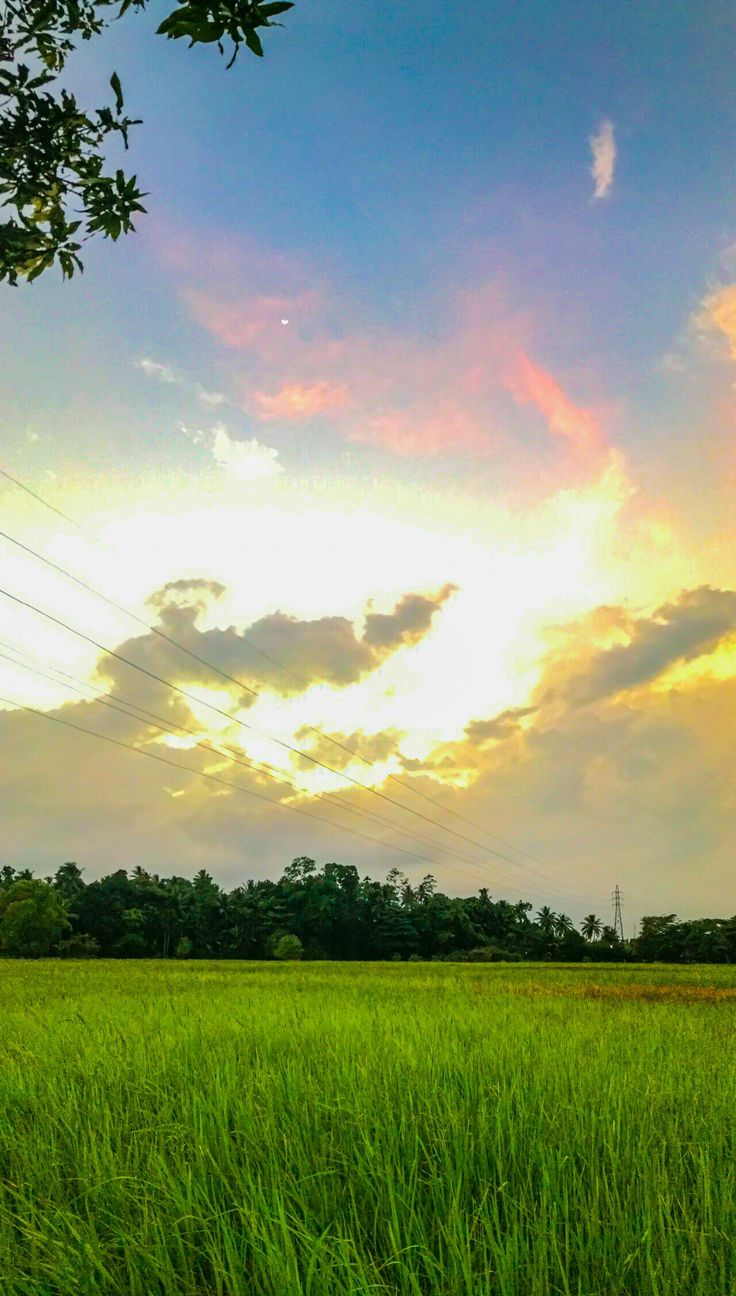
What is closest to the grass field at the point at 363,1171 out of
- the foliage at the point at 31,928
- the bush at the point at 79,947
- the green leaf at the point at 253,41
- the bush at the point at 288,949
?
the green leaf at the point at 253,41

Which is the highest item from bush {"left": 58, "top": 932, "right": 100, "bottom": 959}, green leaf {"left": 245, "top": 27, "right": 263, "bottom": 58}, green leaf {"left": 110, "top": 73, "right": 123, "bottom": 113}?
green leaf {"left": 110, "top": 73, "right": 123, "bottom": 113}

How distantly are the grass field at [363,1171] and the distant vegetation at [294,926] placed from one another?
71657mm

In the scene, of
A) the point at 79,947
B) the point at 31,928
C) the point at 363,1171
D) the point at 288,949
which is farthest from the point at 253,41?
the point at 79,947

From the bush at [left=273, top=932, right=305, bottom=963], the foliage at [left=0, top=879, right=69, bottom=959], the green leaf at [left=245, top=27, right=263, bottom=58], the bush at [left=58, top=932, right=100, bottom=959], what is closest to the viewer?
the green leaf at [left=245, top=27, right=263, bottom=58]

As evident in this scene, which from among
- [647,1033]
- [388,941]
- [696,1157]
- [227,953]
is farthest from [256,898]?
[696,1157]

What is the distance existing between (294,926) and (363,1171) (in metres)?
84.8

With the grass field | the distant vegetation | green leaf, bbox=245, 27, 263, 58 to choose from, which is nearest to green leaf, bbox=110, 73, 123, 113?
green leaf, bbox=245, 27, 263, 58

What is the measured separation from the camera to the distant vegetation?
72.1m

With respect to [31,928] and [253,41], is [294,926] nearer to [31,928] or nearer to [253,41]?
[31,928]

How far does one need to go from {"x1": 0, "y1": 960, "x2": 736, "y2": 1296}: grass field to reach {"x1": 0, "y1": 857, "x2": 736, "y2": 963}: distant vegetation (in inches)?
2821

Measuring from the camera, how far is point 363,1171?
313 centimetres

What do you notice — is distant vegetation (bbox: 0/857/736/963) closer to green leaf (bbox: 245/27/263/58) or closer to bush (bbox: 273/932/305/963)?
bush (bbox: 273/932/305/963)

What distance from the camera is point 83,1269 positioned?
254 cm

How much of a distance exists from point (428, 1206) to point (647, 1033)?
6.82 meters
